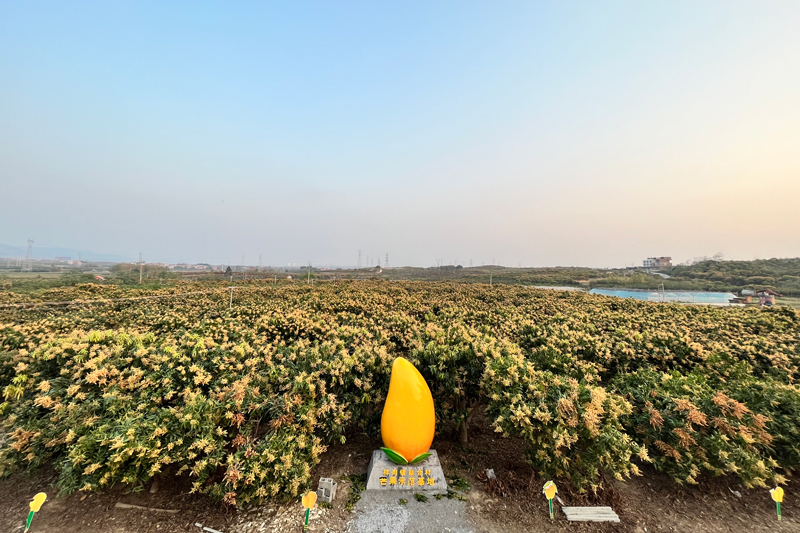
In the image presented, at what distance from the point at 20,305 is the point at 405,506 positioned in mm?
16956

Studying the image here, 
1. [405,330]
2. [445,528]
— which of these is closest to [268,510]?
[445,528]

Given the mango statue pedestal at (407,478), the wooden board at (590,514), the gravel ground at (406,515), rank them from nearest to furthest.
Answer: the gravel ground at (406,515) → the wooden board at (590,514) → the mango statue pedestal at (407,478)

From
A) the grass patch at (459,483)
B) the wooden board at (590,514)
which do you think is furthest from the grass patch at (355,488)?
the wooden board at (590,514)

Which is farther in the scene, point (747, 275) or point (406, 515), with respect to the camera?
point (747, 275)

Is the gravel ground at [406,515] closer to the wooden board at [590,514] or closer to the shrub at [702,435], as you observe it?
the wooden board at [590,514]

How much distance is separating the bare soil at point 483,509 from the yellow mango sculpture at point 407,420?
2.76 ft

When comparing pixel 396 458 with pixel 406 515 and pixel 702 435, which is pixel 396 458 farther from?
pixel 702 435

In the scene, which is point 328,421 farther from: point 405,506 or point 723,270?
point 723,270

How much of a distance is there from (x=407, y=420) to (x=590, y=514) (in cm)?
288

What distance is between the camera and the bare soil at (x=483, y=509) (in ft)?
13.2

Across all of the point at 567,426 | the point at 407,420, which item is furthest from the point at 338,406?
the point at 567,426

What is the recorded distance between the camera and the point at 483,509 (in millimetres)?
4375

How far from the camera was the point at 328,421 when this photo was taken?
190 inches

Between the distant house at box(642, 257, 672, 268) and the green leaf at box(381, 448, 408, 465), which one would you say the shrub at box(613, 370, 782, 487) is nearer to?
the green leaf at box(381, 448, 408, 465)
